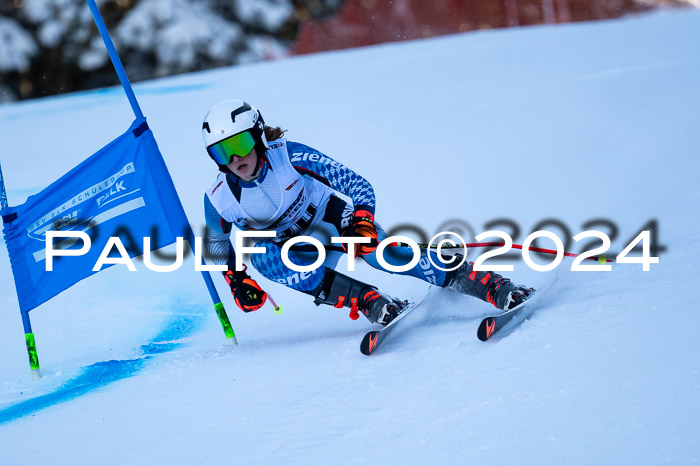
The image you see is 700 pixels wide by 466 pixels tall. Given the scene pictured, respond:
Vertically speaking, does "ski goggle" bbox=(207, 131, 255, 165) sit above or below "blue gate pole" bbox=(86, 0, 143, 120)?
A: below

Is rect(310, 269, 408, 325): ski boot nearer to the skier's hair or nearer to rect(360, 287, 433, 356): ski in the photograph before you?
rect(360, 287, 433, 356): ski

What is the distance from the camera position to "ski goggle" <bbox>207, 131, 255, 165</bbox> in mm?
3309

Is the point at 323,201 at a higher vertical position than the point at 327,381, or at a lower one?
higher

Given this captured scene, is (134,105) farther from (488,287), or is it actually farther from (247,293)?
(488,287)

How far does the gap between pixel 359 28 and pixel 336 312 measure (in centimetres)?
1371

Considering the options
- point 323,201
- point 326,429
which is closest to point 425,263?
point 323,201

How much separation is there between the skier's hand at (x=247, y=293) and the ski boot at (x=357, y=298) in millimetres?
239

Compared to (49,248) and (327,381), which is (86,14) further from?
(327,381)

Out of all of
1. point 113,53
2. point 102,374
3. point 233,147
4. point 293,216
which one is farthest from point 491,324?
point 113,53

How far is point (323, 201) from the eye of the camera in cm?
368

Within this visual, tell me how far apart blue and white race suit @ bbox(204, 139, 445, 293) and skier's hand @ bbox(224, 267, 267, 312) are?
0.08 m

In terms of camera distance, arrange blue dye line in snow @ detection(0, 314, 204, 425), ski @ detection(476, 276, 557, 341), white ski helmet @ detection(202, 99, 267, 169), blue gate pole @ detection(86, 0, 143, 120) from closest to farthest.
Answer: ski @ detection(476, 276, 557, 341) < white ski helmet @ detection(202, 99, 267, 169) < blue dye line in snow @ detection(0, 314, 204, 425) < blue gate pole @ detection(86, 0, 143, 120)

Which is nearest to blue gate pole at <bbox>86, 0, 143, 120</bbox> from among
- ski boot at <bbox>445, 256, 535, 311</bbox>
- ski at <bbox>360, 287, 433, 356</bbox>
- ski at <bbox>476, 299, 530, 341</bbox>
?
ski at <bbox>360, 287, 433, 356</bbox>

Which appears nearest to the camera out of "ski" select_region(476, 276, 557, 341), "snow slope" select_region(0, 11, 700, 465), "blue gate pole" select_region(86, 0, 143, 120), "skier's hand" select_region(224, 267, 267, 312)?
"snow slope" select_region(0, 11, 700, 465)
